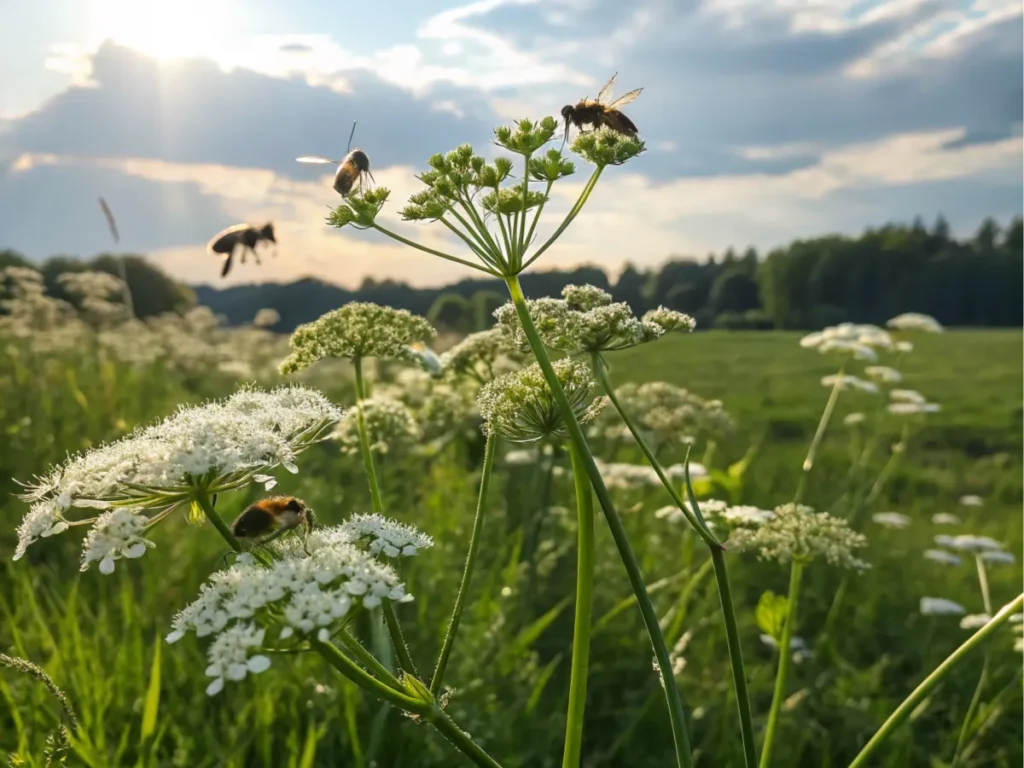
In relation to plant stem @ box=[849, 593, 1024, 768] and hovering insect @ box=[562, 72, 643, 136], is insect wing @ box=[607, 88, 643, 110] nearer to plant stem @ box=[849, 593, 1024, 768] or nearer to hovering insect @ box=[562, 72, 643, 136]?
hovering insect @ box=[562, 72, 643, 136]

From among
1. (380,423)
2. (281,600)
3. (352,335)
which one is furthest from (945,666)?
(380,423)

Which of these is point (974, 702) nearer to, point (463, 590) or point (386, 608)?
point (463, 590)

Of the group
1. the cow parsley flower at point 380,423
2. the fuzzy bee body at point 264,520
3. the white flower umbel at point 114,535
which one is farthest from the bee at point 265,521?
the cow parsley flower at point 380,423

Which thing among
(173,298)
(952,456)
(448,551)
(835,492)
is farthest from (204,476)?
(173,298)

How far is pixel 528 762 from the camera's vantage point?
482 cm

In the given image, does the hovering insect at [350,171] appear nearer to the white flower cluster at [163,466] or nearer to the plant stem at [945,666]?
the white flower cluster at [163,466]

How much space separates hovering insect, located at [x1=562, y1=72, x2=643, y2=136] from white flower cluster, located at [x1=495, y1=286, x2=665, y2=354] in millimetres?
1050

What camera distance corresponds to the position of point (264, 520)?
2439 mm

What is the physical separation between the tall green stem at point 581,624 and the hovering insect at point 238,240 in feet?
13.0

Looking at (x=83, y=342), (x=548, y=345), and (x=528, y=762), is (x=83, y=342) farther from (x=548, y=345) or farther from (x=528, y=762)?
(x=548, y=345)

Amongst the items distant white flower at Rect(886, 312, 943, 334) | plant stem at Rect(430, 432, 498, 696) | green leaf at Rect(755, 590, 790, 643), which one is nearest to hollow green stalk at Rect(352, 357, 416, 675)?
plant stem at Rect(430, 432, 498, 696)

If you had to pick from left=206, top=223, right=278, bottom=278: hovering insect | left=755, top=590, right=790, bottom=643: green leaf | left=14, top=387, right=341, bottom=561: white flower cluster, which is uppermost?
left=206, top=223, right=278, bottom=278: hovering insect

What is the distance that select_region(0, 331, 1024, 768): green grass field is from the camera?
14.9ft

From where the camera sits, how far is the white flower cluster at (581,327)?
274 cm
